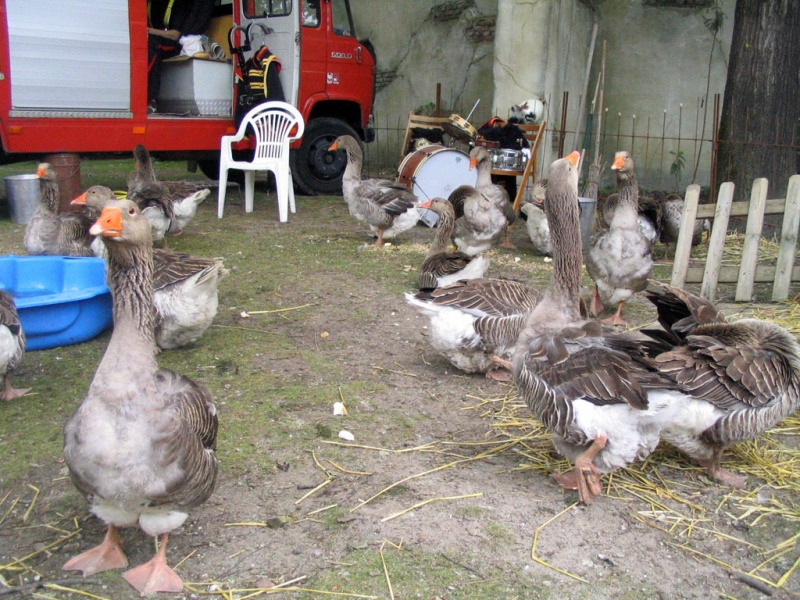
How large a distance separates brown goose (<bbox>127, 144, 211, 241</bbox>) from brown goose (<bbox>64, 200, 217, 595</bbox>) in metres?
4.90

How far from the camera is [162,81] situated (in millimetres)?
11180

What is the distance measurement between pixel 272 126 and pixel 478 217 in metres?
3.62

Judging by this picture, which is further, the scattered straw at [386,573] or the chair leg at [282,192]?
the chair leg at [282,192]

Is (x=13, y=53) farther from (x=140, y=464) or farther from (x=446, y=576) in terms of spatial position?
(x=446, y=576)

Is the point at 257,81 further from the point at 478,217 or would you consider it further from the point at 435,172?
the point at 478,217

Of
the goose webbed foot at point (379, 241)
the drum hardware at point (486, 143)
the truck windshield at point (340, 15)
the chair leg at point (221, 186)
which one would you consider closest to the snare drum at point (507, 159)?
the drum hardware at point (486, 143)

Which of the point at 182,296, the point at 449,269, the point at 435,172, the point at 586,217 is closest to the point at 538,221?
the point at 586,217

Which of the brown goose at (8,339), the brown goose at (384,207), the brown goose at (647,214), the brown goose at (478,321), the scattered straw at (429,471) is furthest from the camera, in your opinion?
the brown goose at (384,207)

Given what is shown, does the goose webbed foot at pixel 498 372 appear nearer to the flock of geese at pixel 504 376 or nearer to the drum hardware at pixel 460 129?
the flock of geese at pixel 504 376

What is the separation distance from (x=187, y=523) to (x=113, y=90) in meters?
7.87

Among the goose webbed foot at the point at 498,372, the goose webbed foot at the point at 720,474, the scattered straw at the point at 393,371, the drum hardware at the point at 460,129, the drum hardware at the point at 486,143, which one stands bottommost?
the goose webbed foot at the point at 720,474

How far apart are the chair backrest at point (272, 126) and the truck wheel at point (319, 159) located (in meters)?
1.41

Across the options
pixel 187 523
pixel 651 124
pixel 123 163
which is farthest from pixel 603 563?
pixel 123 163

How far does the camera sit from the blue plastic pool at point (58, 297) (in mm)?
4957
